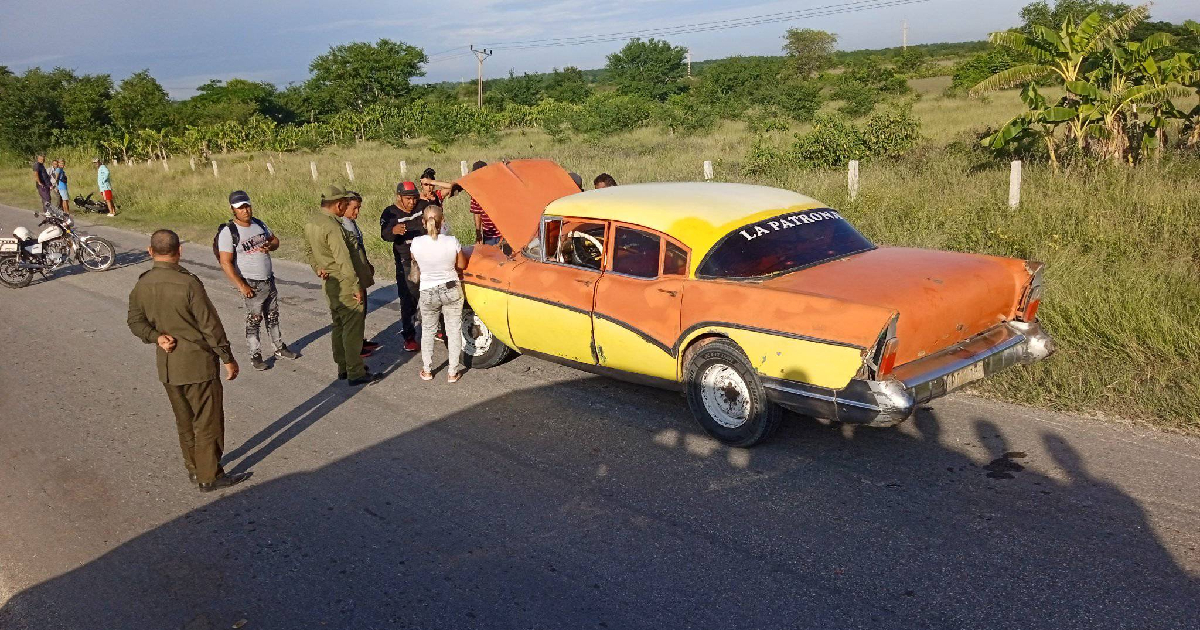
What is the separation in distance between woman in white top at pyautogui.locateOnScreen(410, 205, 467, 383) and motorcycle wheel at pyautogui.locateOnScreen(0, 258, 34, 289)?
994 centimetres

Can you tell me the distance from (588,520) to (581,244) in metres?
2.57

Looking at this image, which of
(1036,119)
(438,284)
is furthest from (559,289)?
(1036,119)

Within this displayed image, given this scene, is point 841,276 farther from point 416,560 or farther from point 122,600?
point 122,600

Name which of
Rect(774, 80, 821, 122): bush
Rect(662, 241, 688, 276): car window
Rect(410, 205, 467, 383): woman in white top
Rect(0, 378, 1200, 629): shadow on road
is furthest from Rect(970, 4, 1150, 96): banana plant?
Rect(774, 80, 821, 122): bush

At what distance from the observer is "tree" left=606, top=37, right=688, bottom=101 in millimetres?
65312

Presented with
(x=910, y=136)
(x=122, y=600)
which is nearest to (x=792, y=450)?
(x=122, y=600)

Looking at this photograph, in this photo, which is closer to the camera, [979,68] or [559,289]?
[559,289]

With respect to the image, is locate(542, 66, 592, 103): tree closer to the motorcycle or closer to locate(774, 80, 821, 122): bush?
locate(774, 80, 821, 122): bush

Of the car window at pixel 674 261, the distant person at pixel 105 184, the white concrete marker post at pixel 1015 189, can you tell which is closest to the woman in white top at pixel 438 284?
the car window at pixel 674 261

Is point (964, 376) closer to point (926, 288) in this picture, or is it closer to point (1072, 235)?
point (926, 288)

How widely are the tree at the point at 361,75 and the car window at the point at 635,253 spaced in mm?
58854

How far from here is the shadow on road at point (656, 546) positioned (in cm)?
398

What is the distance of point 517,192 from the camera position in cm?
785

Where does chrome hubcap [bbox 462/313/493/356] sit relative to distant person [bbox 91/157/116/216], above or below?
below
